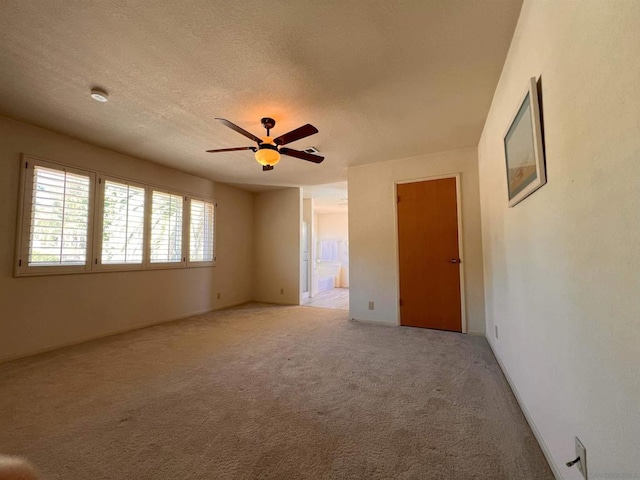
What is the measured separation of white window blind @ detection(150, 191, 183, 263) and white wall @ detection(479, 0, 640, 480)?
4466 mm

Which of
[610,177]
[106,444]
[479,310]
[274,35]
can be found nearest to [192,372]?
[106,444]

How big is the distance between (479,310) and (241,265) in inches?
175

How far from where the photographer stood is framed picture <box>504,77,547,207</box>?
4.18 feet

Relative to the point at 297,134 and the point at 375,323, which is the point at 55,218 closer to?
the point at 297,134

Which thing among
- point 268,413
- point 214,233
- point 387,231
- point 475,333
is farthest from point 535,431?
point 214,233

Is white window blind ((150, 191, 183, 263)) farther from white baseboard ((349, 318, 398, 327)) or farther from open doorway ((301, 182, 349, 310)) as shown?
white baseboard ((349, 318, 398, 327))

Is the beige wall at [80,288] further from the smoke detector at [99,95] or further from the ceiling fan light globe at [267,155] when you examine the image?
the ceiling fan light globe at [267,155]

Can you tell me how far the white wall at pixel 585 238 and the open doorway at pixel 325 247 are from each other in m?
3.81

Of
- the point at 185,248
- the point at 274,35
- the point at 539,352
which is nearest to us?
the point at 539,352

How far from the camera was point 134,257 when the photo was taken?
3678 mm

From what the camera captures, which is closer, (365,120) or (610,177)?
(610,177)

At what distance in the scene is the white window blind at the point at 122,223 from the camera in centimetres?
337

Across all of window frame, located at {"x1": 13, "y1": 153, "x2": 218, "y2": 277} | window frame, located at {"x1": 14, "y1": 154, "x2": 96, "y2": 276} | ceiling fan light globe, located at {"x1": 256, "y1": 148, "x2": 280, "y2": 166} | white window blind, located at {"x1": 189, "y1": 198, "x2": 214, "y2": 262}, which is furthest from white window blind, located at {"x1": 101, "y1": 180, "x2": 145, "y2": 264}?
ceiling fan light globe, located at {"x1": 256, "y1": 148, "x2": 280, "y2": 166}

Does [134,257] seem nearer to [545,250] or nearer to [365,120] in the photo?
[365,120]
